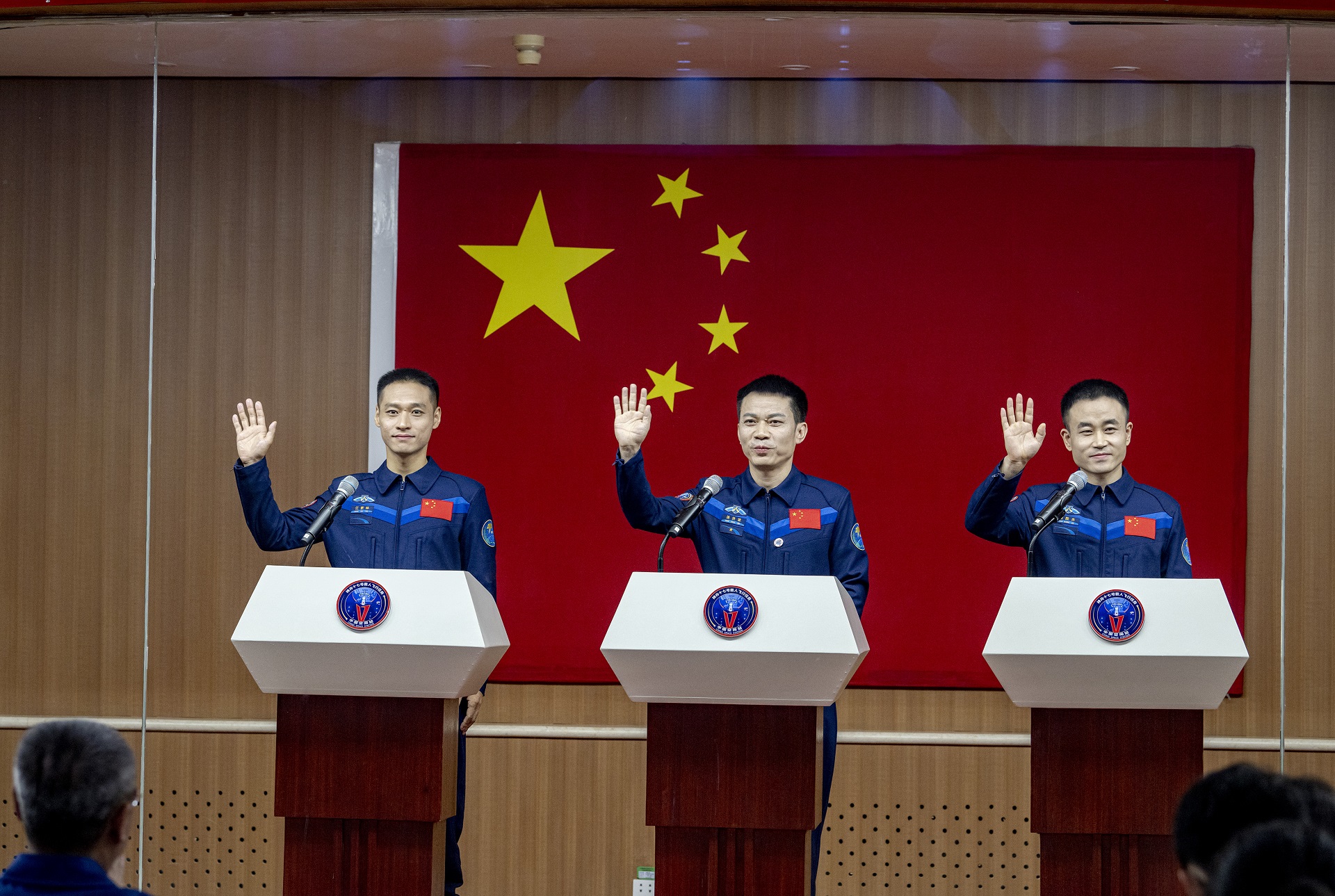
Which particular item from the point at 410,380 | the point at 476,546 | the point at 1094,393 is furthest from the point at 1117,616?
the point at 410,380

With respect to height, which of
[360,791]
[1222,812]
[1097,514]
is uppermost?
[1097,514]

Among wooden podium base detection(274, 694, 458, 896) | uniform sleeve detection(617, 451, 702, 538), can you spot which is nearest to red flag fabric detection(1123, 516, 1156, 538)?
uniform sleeve detection(617, 451, 702, 538)

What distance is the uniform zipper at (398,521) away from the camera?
3.59 metres

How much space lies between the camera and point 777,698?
9.17ft

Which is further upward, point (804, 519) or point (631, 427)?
point (631, 427)

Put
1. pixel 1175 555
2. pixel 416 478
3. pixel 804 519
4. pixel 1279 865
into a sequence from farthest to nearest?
1. pixel 416 478
2. pixel 804 519
3. pixel 1175 555
4. pixel 1279 865

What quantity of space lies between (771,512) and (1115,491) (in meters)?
0.80

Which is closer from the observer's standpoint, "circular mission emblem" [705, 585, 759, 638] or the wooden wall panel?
"circular mission emblem" [705, 585, 759, 638]

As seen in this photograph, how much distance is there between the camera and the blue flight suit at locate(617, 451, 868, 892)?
137 inches

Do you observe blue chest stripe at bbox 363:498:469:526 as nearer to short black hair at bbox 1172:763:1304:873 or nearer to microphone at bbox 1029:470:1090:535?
microphone at bbox 1029:470:1090:535

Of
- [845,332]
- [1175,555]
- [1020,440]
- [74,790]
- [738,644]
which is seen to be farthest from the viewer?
[845,332]

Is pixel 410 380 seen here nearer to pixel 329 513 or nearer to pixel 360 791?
pixel 329 513

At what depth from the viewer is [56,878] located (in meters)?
1.66

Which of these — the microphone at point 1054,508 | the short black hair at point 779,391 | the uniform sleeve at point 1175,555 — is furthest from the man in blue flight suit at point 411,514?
the uniform sleeve at point 1175,555
